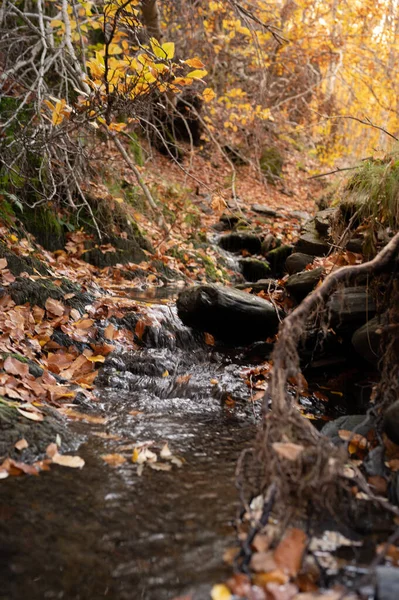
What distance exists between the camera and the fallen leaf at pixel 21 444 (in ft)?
7.89

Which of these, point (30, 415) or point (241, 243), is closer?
point (30, 415)

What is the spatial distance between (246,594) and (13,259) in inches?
154

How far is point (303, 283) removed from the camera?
185 inches

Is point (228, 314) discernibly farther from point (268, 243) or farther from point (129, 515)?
point (268, 243)

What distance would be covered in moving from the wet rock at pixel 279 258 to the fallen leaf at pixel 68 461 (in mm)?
6628

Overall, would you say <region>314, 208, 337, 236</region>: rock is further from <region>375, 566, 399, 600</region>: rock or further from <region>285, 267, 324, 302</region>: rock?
<region>375, 566, 399, 600</region>: rock

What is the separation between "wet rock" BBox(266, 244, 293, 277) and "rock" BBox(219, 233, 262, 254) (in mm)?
836

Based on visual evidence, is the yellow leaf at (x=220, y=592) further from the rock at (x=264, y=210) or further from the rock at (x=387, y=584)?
the rock at (x=264, y=210)

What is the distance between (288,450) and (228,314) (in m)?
3.16

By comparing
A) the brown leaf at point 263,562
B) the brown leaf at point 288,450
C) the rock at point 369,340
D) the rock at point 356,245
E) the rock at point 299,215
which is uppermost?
the rock at point 356,245

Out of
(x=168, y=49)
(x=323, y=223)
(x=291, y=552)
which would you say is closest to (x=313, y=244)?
(x=323, y=223)

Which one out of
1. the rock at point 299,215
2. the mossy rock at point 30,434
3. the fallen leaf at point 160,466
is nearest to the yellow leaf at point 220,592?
the fallen leaf at point 160,466

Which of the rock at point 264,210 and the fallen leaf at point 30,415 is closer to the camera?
the fallen leaf at point 30,415

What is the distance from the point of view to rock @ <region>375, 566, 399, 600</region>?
1.46 meters
